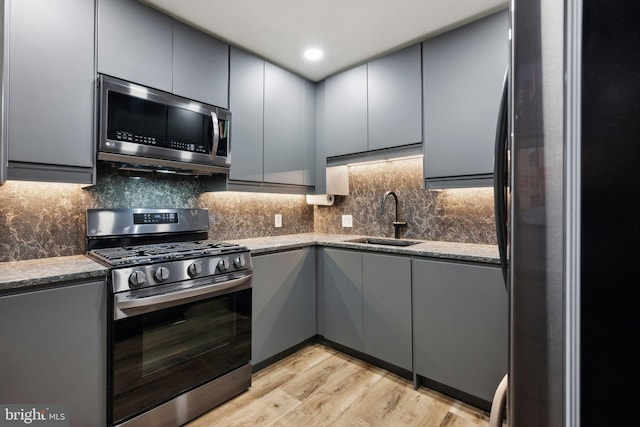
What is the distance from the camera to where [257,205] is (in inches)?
110

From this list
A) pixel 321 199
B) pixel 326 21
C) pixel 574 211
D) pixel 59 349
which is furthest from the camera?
pixel 321 199

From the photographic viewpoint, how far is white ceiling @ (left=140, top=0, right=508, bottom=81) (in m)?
1.86

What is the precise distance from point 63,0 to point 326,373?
2580 mm

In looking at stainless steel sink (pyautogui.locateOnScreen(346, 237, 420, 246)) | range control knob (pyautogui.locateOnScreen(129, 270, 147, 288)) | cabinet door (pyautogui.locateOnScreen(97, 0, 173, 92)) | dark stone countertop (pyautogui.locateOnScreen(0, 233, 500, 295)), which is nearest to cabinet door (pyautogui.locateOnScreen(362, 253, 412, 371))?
dark stone countertop (pyautogui.locateOnScreen(0, 233, 500, 295))

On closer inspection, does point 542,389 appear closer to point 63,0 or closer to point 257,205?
point 63,0

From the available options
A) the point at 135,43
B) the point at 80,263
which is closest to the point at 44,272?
the point at 80,263

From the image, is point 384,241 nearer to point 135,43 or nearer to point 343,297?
point 343,297

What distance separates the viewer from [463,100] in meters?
2.04

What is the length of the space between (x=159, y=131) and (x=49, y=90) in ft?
1.66

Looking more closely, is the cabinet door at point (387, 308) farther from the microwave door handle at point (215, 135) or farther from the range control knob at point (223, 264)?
the microwave door handle at point (215, 135)

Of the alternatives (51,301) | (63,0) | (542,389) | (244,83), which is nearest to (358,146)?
(244,83)

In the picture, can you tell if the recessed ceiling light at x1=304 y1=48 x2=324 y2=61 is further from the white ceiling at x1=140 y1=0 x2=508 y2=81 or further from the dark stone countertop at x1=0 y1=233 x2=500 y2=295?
the dark stone countertop at x1=0 y1=233 x2=500 y2=295

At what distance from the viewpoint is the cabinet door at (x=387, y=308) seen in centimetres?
202

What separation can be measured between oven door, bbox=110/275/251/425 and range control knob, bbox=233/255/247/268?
0.09 m
